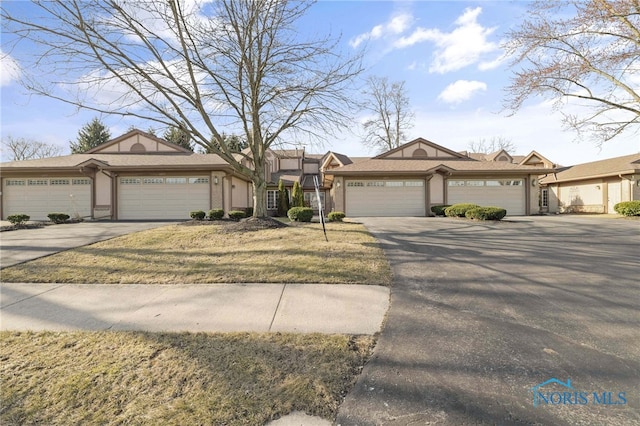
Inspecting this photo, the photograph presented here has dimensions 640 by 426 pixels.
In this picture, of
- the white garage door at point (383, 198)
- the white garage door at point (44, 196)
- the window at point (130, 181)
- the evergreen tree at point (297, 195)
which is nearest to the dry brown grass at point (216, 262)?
the window at point (130, 181)

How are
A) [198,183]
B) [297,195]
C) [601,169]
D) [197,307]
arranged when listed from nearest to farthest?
1. [197,307]
2. [198,183]
3. [297,195]
4. [601,169]

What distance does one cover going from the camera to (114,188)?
17.6 metres

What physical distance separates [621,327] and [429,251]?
410 centimetres

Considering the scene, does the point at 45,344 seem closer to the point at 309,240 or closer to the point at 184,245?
the point at 184,245

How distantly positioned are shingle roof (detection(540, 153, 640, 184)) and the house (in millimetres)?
5390

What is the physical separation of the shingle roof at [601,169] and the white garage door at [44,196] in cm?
3303

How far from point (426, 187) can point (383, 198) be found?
2.84 metres

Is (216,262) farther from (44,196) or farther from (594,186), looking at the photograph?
(594,186)

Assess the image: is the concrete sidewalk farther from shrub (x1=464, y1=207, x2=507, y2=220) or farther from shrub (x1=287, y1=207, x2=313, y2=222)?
shrub (x1=464, y1=207, x2=507, y2=220)

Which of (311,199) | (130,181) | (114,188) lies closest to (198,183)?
(130,181)

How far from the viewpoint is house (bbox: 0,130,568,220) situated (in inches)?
693

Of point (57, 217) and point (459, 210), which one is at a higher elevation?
point (459, 210)

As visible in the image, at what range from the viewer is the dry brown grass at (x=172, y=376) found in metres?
2.23

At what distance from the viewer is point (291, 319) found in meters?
3.86
